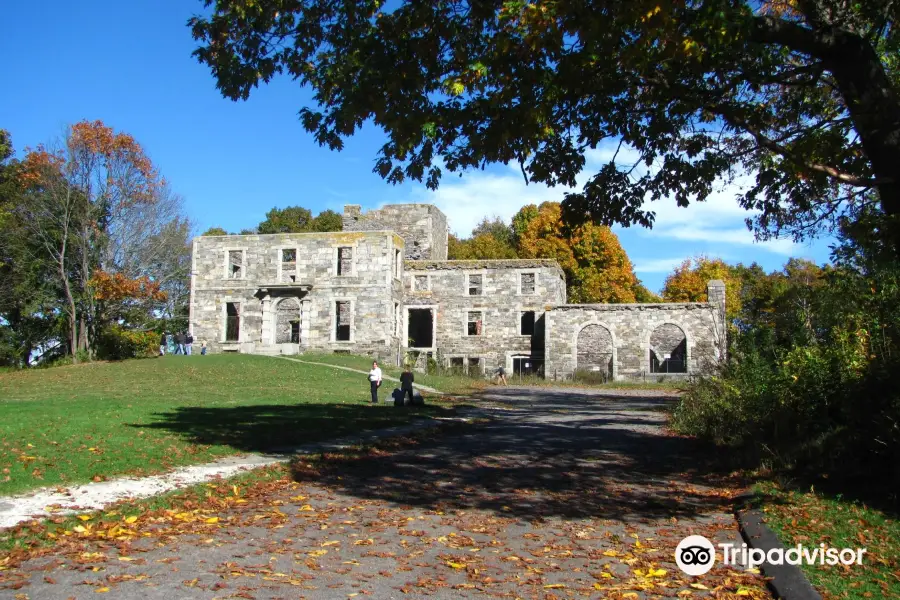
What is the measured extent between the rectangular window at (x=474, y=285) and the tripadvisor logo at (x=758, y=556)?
41132 mm

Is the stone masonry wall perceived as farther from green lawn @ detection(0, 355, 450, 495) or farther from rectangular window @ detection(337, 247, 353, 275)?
green lawn @ detection(0, 355, 450, 495)

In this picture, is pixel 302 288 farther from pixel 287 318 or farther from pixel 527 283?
pixel 527 283

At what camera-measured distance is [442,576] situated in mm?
5828

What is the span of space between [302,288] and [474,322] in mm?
10950

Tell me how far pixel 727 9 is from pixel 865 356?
4.78m

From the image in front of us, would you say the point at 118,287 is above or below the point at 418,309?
above

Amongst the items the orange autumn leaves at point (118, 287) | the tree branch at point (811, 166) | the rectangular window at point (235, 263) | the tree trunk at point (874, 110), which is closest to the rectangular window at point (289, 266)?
the rectangular window at point (235, 263)

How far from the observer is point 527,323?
47688 millimetres

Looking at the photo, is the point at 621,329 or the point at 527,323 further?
the point at 527,323

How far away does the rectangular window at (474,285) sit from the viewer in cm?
4769

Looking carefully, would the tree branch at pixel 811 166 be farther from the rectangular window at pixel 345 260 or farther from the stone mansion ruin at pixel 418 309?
the rectangular window at pixel 345 260

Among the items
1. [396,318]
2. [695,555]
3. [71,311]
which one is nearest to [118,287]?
[71,311]

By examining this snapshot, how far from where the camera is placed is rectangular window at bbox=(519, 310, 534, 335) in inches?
1860

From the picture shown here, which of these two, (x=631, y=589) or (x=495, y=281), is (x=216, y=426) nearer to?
(x=631, y=589)
